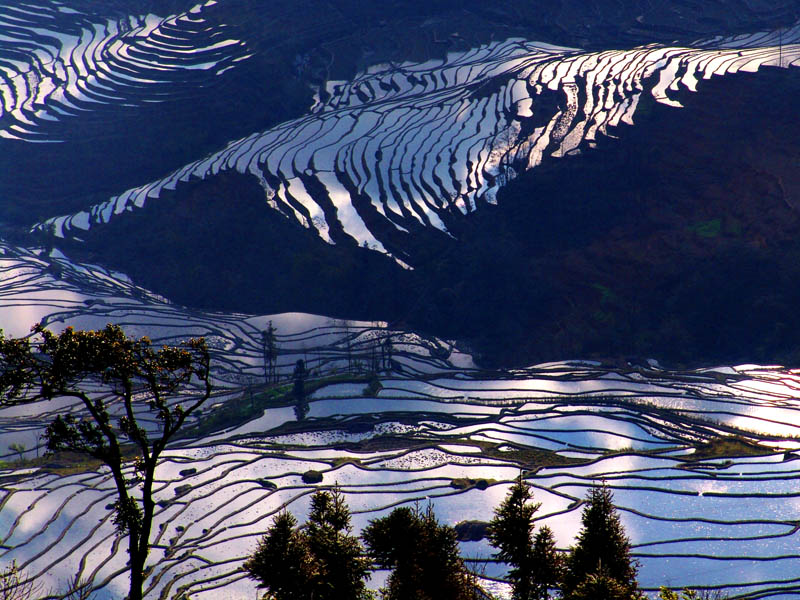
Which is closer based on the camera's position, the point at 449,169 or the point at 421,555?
the point at 421,555

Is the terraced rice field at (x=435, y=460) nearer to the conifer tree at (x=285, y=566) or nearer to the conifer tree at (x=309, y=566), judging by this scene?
the conifer tree at (x=309, y=566)

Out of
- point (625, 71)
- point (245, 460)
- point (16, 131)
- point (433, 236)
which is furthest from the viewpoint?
point (16, 131)

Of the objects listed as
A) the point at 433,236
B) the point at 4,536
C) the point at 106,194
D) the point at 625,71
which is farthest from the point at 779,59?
the point at 4,536

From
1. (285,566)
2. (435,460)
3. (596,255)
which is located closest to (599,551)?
(285,566)

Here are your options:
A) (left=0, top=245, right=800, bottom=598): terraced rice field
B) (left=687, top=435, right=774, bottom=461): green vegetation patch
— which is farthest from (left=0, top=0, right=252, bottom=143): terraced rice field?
(left=687, top=435, right=774, bottom=461): green vegetation patch

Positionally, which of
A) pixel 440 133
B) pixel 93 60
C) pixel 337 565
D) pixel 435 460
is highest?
pixel 93 60

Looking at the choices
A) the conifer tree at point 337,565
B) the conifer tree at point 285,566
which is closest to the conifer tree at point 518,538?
the conifer tree at point 337,565

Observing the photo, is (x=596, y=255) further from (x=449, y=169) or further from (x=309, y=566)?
(x=309, y=566)

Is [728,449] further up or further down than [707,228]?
further down

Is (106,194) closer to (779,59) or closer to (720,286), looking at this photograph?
(720,286)
